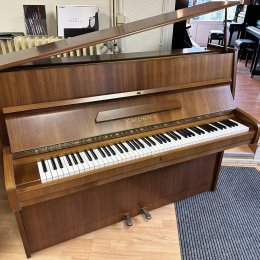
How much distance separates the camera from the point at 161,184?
1.69m

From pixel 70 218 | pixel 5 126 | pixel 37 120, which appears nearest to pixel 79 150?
pixel 37 120

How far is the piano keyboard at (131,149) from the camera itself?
1100 mm

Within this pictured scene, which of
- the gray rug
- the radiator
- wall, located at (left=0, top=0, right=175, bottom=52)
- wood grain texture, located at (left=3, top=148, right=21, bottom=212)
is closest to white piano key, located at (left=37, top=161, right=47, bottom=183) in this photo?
wood grain texture, located at (left=3, top=148, right=21, bottom=212)

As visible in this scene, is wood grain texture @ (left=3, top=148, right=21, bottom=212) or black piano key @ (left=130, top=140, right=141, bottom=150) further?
black piano key @ (left=130, top=140, right=141, bottom=150)

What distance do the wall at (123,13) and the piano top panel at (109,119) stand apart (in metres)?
1.16

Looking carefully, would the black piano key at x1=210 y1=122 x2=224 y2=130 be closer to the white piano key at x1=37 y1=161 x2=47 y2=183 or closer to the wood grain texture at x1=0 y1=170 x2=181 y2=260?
the wood grain texture at x1=0 y1=170 x2=181 y2=260

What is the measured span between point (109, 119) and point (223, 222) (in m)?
1.12

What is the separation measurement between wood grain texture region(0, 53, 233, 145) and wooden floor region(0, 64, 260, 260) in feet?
2.42

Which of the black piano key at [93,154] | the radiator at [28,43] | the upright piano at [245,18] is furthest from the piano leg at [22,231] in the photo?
the upright piano at [245,18]

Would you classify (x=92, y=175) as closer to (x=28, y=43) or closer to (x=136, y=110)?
(x=136, y=110)

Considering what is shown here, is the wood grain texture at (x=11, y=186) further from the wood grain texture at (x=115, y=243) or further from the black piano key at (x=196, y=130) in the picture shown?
the black piano key at (x=196, y=130)

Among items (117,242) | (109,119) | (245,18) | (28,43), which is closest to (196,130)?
(109,119)

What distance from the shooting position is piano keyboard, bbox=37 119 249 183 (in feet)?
3.61

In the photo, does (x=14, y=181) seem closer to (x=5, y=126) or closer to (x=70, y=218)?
(x=5, y=126)
